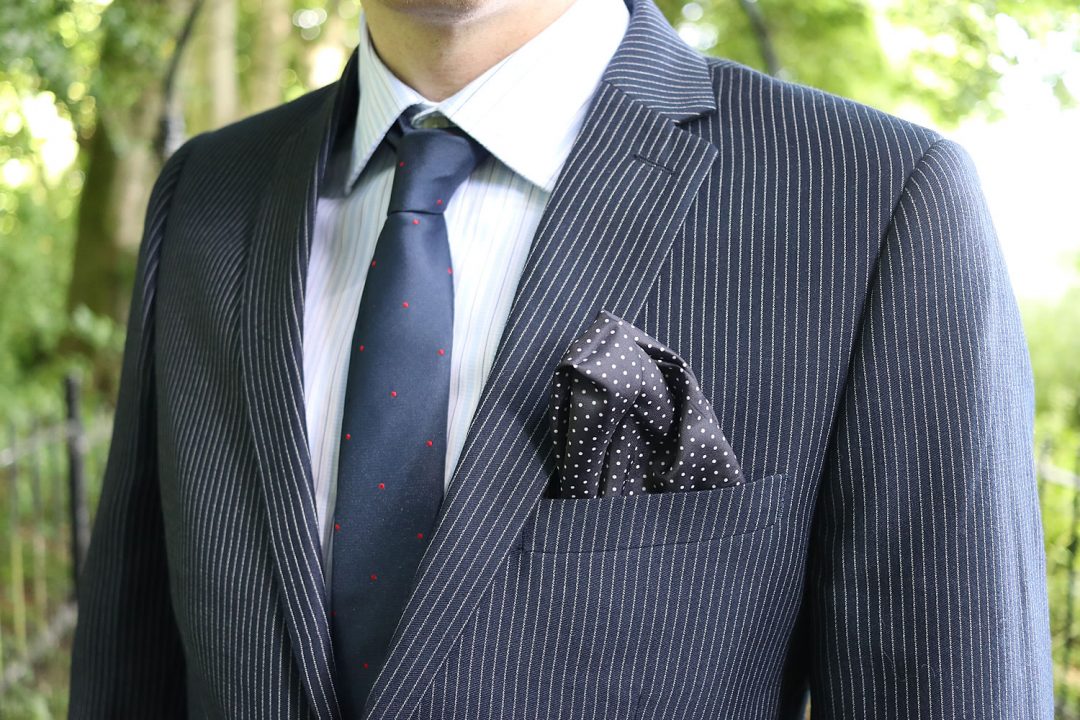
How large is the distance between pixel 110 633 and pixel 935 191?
1309 millimetres

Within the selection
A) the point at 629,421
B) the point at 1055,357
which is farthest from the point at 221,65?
the point at 629,421

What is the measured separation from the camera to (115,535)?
1.53m

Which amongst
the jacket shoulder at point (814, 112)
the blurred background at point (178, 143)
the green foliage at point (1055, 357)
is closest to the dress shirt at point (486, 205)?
the jacket shoulder at point (814, 112)

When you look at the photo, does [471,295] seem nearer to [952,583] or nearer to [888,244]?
[888,244]

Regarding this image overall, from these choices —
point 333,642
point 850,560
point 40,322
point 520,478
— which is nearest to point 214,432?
point 333,642

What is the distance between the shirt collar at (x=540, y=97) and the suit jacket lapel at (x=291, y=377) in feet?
0.68

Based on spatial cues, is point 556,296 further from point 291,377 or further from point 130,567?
point 130,567

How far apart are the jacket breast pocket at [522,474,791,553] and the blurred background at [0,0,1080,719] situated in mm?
1533

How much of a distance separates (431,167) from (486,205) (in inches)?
3.2

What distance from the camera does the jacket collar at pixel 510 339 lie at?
104 cm

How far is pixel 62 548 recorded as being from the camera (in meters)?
6.14

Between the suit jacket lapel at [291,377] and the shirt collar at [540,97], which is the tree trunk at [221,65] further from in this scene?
the shirt collar at [540,97]

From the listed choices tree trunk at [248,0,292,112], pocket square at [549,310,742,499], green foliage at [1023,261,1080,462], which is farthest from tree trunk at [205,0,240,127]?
pocket square at [549,310,742,499]

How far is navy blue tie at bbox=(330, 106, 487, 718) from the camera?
1.12 metres
